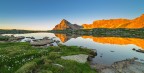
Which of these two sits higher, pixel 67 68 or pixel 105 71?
pixel 67 68

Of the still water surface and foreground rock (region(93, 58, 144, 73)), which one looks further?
the still water surface

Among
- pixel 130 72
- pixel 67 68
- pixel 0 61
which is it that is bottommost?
pixel 130 72

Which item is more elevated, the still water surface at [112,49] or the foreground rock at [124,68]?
the foreground rock at [124,68]

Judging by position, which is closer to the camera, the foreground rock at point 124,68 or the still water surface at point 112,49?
the foreground rock at point 124,68

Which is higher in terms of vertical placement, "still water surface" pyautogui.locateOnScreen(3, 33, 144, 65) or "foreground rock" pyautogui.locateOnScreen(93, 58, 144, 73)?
"foreground rock" pyautogui.locateOnScreen(93, 58, 144, 73)

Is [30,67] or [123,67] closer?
[30,67]

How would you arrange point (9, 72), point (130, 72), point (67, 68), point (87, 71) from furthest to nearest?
1. point (130, 72)
2. point (87, 71)
3. point (67, 68)
4. point (9, 72)

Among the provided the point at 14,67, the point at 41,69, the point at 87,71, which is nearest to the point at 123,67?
the point at 87,71

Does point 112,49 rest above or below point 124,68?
below

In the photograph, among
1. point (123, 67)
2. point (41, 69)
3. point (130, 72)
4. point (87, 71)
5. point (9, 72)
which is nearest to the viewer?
point (9, 72)

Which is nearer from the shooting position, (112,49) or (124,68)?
(124,68)

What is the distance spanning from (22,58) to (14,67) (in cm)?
366

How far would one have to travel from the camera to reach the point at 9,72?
20984mm

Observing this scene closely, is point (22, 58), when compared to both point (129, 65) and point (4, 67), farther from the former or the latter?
point (129, 65)
